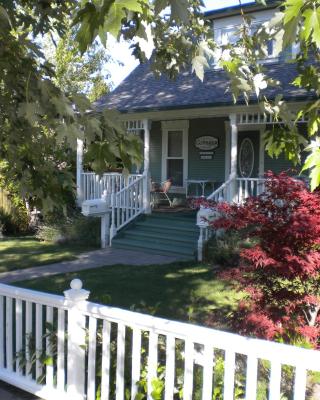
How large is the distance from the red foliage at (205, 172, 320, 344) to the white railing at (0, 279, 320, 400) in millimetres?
443

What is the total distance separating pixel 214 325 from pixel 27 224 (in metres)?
→ 11.3

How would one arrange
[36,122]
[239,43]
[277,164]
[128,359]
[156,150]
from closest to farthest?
[36,122]
[128,359]
[239,43]
[277,164]
[156,150]

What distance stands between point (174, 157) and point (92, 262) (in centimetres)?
594

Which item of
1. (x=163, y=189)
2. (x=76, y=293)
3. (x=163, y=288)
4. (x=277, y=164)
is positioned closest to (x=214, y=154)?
(x=163, y=189)

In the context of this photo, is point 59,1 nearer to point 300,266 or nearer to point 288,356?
point 300,266

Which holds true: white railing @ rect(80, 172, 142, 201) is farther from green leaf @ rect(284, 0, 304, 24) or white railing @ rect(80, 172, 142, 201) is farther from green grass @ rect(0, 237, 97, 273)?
green leaf @ rect(284, 0, 304, 24)

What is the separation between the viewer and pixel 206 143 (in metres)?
15.3

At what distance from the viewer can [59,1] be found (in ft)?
18.0

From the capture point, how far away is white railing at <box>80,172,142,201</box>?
1396 centimetres

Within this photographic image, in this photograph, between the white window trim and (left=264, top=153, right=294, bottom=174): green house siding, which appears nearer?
(left=264, top=153, right=294, bottom=174): green house siding

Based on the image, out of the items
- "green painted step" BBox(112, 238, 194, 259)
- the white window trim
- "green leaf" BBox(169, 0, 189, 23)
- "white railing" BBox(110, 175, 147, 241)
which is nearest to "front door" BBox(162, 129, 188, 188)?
the white window trim

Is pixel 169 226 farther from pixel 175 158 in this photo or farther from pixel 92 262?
pixel 175 158

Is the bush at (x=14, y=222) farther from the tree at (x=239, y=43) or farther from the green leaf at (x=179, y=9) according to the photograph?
the green leaf at (x=179, y=9)

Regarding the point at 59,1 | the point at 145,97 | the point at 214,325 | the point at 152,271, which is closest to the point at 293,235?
the point at 214,325
